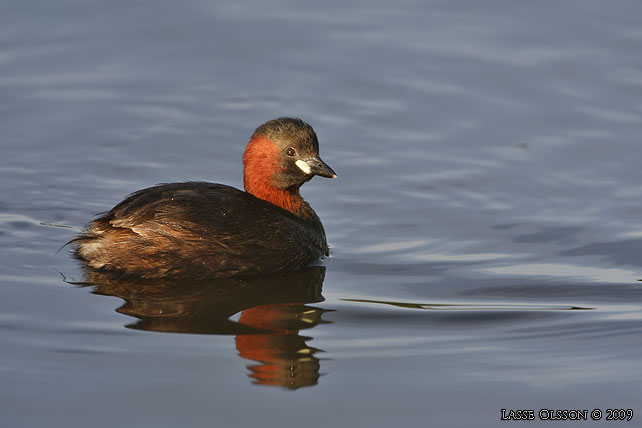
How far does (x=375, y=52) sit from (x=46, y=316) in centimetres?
610

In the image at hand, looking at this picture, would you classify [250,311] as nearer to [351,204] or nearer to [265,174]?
[265,174]

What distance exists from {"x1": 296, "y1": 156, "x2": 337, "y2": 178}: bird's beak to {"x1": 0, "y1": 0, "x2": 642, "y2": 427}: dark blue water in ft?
2.14

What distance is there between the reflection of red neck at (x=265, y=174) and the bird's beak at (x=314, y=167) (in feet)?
0.58

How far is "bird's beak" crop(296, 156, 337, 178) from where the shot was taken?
845 centimetres

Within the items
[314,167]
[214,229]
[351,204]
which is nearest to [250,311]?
[214,229]

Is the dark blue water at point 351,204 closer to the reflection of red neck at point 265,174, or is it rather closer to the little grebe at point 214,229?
the little grebe at point 214,229

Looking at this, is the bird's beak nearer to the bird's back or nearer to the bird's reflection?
the bird's back

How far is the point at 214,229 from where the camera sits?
7.90 metres

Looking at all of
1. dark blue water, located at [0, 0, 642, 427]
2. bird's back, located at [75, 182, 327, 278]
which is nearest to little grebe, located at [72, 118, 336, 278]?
bird's back, located at [75, 182, 327, 278]

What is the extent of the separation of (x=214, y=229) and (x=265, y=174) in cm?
87

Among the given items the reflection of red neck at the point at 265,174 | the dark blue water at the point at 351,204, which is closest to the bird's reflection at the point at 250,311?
the dark blue water at the point at 351,204

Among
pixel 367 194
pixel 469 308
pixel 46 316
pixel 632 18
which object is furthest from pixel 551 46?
pixel 46 316

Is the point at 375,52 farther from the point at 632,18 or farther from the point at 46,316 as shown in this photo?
the point at 46,316

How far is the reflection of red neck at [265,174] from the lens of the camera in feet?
28.0
